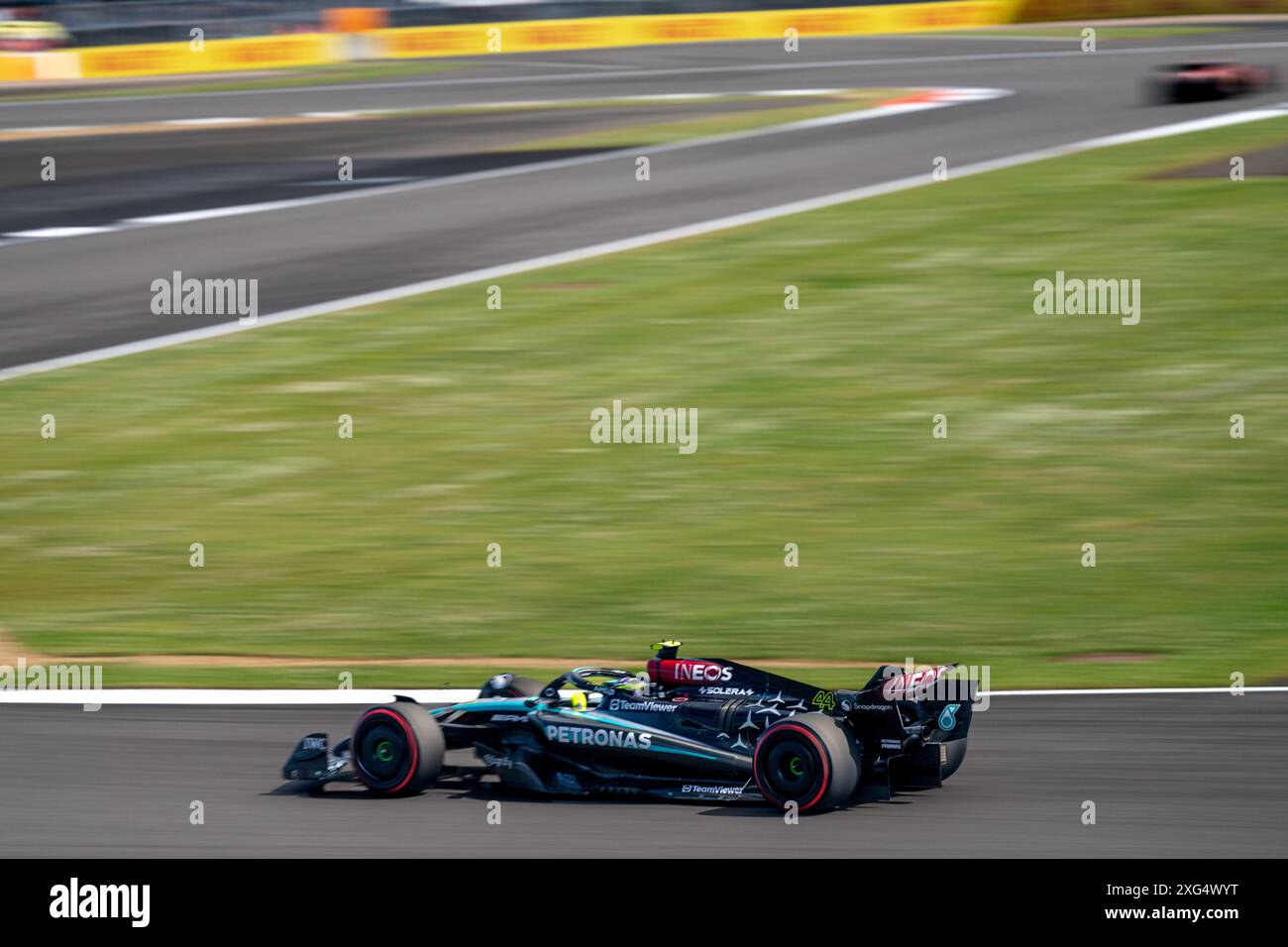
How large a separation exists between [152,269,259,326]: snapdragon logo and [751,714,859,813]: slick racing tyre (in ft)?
36.4

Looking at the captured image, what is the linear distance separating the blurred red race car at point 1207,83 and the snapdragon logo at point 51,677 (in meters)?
18.6

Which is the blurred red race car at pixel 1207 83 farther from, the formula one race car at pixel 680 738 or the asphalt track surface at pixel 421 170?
the formula one race car at pixel 680 738

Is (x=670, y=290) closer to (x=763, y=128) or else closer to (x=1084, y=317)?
(x=1084, y=317)

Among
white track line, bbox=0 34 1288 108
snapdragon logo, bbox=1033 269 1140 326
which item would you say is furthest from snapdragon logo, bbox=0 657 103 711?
white track line, bbox=0 34 1288 108

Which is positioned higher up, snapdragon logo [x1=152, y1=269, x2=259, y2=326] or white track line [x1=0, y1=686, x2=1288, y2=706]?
snapdragon logo [x1=152, y1=269, x2=259, y2=326]

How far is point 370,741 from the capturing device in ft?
21.1

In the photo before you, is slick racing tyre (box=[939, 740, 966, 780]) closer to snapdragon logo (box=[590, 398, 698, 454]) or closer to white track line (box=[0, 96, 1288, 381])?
snapdragon logo (box=[590, 398, 698, 454])

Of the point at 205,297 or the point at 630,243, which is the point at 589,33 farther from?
the point at 205,297

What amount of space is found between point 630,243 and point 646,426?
5000mm

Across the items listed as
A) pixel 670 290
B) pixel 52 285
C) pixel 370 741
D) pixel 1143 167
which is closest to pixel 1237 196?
pixel 1143 167

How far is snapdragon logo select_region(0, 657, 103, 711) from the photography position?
27.2 ft
